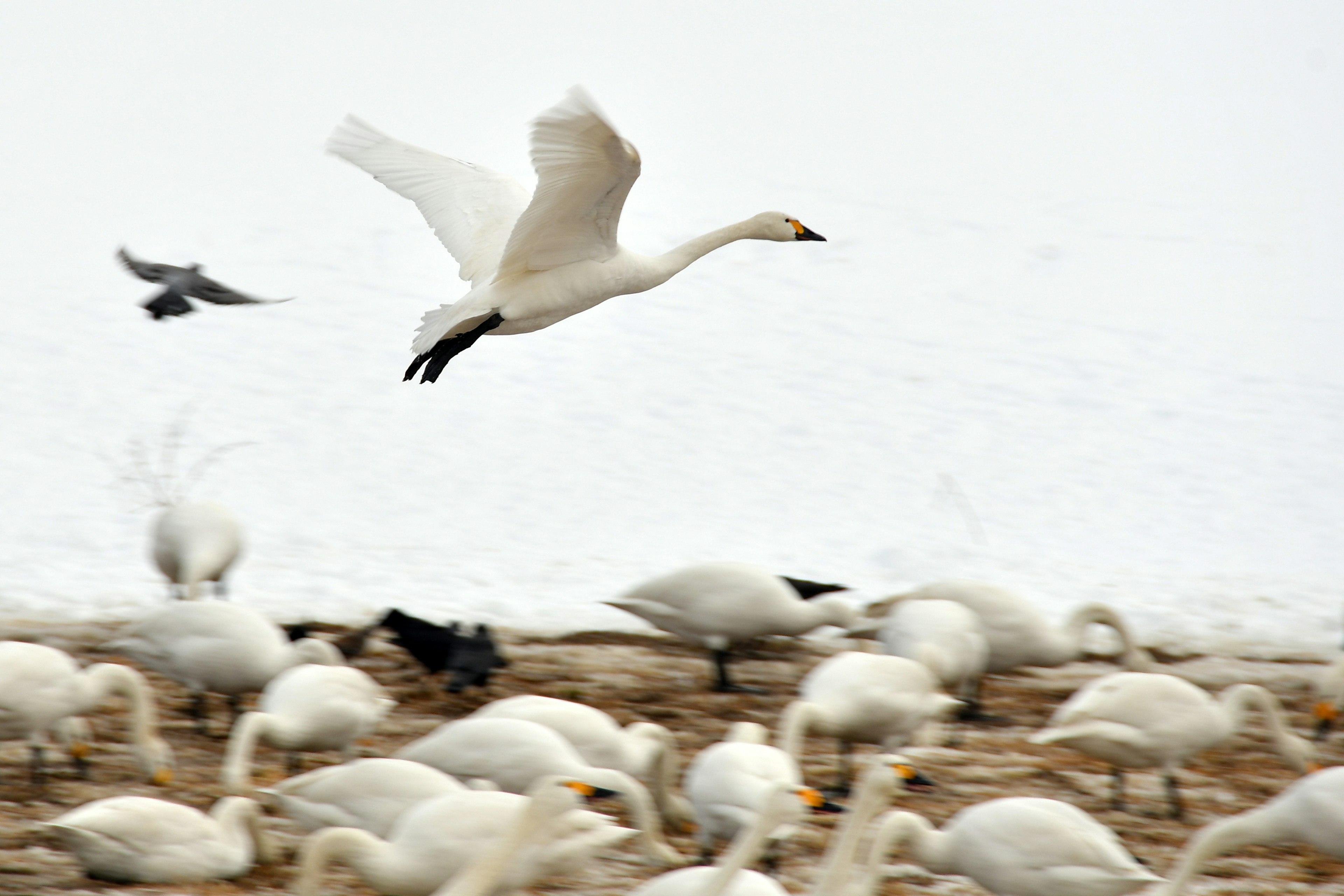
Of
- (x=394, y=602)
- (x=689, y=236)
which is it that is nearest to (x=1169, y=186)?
(x=689, y=236)

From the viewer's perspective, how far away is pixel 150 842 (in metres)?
3.71

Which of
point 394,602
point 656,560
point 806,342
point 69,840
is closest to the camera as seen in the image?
point 69,840

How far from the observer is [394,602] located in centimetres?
682

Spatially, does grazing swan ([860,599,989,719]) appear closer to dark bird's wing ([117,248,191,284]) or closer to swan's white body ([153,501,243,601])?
swan's white body ([153,501,243,601])

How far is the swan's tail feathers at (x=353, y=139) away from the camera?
7.34 metres

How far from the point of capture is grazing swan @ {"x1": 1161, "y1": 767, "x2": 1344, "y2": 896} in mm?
3744

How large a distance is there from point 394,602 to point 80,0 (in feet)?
51.0

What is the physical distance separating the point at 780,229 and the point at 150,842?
4.24m

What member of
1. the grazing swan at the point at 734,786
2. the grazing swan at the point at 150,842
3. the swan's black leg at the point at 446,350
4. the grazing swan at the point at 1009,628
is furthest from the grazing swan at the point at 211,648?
the grazing swan at the point at 1009,628

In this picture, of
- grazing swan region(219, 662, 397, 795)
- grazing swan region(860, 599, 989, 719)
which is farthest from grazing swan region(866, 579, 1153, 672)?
grazing swan region(219, 662, 397, 795)

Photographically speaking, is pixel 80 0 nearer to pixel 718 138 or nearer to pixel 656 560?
pixel 718 138

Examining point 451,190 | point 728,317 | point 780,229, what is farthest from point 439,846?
point 728,317

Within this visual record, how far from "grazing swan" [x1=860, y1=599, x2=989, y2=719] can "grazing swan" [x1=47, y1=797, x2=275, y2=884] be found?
2.31 meters

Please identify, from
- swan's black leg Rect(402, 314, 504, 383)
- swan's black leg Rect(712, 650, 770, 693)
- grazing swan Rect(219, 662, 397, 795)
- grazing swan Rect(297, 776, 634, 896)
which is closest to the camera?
grazing swan Rect(297, 776, 634, 896)
